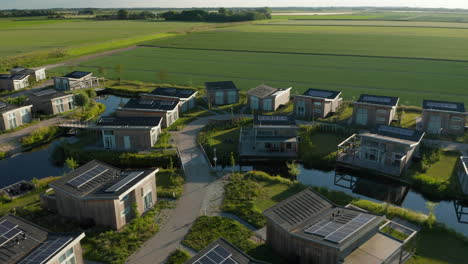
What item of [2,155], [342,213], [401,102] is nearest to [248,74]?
[401,102]

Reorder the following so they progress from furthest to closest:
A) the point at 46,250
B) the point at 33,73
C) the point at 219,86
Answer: the point at 33,73 < the point at 219,86 < the point at 46,250

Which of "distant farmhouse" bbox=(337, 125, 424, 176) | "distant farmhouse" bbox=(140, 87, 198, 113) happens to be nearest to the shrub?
"distant farmhouse" bbox=(337, 125, 424, 176)

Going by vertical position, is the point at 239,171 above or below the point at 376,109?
below

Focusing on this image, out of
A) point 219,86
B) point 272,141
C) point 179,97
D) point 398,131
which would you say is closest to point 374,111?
point 398,131

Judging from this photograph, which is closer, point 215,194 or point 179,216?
point 179,216

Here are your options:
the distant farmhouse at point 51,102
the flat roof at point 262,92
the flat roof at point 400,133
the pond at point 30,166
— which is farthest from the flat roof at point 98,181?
the distant farmhouse at point 51,102

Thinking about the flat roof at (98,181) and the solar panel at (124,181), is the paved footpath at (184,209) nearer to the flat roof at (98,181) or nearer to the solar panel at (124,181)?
the flat roof at (98,181)

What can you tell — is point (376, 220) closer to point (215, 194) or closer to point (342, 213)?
point (342, 213)

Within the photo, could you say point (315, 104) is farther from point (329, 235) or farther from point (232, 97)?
point (329, 235)
